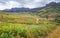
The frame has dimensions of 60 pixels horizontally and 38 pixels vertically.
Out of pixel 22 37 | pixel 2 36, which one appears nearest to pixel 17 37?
pixel 22 37

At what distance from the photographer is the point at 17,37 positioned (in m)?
25.2

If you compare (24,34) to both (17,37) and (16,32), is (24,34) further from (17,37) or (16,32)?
(17,37)

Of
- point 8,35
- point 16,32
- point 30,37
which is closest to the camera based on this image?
point 8,35

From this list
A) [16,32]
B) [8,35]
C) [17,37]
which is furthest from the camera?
[16,32]

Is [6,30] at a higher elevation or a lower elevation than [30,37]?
higher

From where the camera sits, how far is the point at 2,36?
22078 mm

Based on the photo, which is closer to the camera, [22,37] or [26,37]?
[22,37]

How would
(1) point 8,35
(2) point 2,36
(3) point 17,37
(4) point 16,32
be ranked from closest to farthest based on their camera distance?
1. (2) point 2,36
2. (1) point 8,35
3. (3) point 17,37
4. (4) point 16,32

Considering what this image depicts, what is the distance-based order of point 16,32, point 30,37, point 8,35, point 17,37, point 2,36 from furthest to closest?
point 30,37 < point 16,32 < point 17,37 < point 8,35 < point 2,36

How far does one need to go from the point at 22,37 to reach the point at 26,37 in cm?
230

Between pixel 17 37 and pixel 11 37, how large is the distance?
2.12 meters

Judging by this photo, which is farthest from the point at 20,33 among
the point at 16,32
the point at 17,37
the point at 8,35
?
the point at 8,35

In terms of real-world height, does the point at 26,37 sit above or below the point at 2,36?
below

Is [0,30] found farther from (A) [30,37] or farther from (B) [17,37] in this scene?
(A) [30,37]
